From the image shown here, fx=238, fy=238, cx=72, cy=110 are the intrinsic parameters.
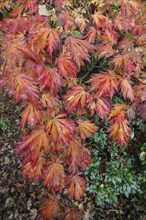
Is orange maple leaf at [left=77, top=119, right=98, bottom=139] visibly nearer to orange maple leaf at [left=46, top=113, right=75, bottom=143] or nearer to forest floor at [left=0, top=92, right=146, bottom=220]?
orange maple leaf at [left=46, top=113, right=75, bottom=143]

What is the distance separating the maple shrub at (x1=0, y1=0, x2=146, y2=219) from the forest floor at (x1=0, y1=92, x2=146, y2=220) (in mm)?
580

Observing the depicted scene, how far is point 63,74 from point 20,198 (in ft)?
7.09

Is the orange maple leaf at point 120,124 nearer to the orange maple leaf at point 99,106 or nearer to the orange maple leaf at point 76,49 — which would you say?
the orange maple leaf at point 99,106

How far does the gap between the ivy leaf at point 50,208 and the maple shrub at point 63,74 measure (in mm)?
447

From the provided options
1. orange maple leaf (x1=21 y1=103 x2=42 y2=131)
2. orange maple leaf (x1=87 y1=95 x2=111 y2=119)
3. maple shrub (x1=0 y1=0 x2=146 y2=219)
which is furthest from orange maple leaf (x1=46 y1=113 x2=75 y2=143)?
orange maple leaf (x1=87 y1=95 x2=111 y2=119)

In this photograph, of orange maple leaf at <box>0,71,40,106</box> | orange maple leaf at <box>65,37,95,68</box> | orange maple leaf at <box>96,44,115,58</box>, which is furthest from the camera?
orange maple leaf at <box>96,44,115,58</box>

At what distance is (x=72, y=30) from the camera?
7.64 feet

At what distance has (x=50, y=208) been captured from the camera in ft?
9.72

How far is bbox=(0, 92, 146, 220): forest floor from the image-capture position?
3064 millimetres

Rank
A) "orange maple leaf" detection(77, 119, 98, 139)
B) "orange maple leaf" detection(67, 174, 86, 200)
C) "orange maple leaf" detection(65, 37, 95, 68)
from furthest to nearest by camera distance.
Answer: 1. "orange maple leaf" detection(67, 174, 86, 200)
2. "orange maple leaf" detection(77, 119, 98, 139)
3. "orange maple leaf" detection(65, 37, 95, 68)

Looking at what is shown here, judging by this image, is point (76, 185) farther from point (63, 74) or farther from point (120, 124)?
point (63, 74)

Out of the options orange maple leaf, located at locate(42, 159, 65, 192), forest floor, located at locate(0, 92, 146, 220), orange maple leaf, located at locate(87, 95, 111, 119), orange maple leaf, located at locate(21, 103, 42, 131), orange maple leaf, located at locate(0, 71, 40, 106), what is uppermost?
orange maple leaf, located at locate(0, 71, 40, 106)

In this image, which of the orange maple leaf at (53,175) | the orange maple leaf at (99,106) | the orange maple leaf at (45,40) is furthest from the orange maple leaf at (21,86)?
the orange maple leaf at (53,175)

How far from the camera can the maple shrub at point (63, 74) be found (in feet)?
6.24
